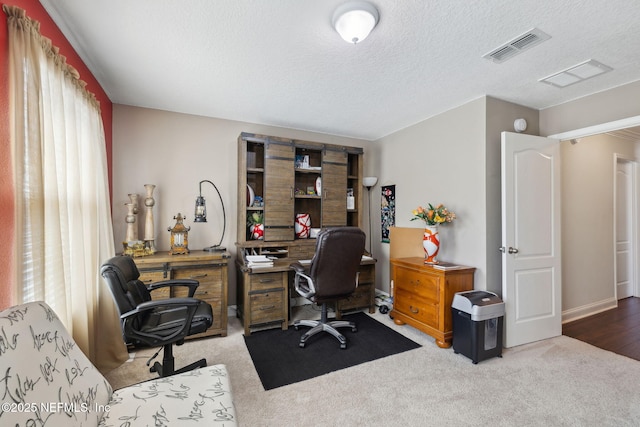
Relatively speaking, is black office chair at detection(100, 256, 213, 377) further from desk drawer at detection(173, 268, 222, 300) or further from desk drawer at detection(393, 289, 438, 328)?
desk drawer at detection(393, 289, 438, 328)

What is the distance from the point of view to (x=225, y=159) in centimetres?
347

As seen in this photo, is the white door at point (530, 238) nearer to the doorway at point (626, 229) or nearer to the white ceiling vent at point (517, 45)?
the white ceiling vent at point (517, 45)

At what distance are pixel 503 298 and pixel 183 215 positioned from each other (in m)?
3.57

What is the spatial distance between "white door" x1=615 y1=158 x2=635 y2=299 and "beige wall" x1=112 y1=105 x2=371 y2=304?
520 centimetres

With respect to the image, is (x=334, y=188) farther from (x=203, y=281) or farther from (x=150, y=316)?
(x=150, y=316)

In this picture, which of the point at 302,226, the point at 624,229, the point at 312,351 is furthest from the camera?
the point at 624,229

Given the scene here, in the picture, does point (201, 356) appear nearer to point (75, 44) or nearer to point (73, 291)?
point (73, 291)

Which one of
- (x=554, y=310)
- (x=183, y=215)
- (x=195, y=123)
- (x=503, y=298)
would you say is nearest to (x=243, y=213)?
(x=183, y=215)

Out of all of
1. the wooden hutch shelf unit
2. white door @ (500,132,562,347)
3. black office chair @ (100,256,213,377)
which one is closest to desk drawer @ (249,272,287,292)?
the wooden hutch shelf unit

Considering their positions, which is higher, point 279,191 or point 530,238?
point 279,191

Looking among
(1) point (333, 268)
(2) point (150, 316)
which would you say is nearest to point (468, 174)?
(1) point (333, 268)

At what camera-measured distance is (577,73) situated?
7.56ft

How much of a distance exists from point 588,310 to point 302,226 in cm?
384

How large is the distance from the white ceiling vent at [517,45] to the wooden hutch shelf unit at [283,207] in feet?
6.59
